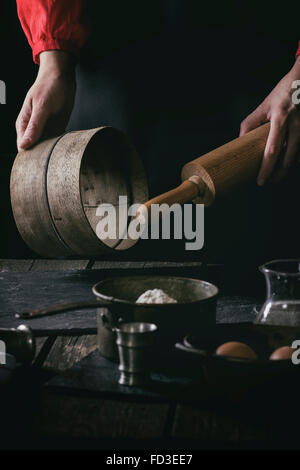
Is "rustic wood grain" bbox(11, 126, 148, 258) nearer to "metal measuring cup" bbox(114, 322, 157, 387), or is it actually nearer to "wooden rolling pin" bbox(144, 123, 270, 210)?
"wooden rolling pin" bbox(144, 123, 270, 210)

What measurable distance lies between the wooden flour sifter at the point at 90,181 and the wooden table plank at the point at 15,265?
1.69 ft

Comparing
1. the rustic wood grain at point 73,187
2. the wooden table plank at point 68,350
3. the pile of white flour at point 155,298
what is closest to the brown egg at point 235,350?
the pile of white flour at point 155,298

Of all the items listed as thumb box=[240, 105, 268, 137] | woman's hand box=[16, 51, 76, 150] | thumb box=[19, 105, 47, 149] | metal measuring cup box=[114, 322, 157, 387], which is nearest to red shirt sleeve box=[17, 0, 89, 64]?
woman's hand box=[16, 51, 76, 150]

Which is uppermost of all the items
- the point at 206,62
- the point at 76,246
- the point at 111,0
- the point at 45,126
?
the point at 111,0

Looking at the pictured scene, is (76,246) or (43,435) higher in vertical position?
(76,246)

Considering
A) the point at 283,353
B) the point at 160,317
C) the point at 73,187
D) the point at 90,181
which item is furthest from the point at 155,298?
the point at 90,181

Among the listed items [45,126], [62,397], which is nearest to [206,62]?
[45,126]

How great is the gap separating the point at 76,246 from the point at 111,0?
102 centimetres

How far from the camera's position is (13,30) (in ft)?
10.2

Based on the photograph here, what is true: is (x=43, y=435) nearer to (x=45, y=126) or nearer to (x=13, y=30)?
(x=45, y=126)

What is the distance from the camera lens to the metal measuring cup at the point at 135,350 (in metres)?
1.17

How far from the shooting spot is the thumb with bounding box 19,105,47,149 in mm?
1977

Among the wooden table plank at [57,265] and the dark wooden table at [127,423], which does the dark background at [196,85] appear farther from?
the dark wooden table at [127,423]

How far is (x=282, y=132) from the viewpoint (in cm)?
193
